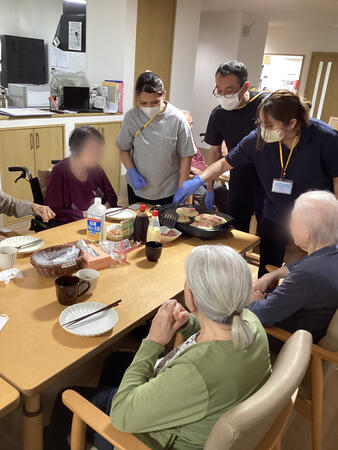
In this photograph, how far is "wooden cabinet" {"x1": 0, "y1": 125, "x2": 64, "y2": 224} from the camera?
3420 millimetres

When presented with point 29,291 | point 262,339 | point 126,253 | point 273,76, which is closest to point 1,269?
point 29,291

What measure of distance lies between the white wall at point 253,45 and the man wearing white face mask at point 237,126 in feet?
15.1

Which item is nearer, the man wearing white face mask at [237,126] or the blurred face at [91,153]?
the blurred face at [91,153]

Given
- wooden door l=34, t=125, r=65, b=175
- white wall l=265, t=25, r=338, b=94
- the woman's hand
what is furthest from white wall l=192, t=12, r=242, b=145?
the woman's hand

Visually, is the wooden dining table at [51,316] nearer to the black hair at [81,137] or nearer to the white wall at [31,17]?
the black hair at [81,137]

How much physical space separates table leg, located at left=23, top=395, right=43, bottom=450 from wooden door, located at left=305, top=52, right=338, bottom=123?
8.53m

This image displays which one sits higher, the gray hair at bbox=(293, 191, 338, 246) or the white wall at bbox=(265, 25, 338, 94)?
the white wall at bbox=(265, 25, 338, 94)

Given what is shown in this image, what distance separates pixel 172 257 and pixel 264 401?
39.4 inches

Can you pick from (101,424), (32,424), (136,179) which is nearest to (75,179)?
(136,179)

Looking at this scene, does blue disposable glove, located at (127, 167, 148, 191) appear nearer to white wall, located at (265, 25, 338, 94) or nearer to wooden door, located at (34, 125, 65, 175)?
wooden door, located at (34, 125, 65, 175)

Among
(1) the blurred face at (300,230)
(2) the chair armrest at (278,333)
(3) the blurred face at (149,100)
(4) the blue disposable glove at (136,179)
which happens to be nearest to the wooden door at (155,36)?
(3) the blurred face at (149,100)

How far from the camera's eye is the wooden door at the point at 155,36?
4094 millimetres

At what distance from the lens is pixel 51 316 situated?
123cm

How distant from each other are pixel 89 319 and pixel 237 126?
1.82 metres
